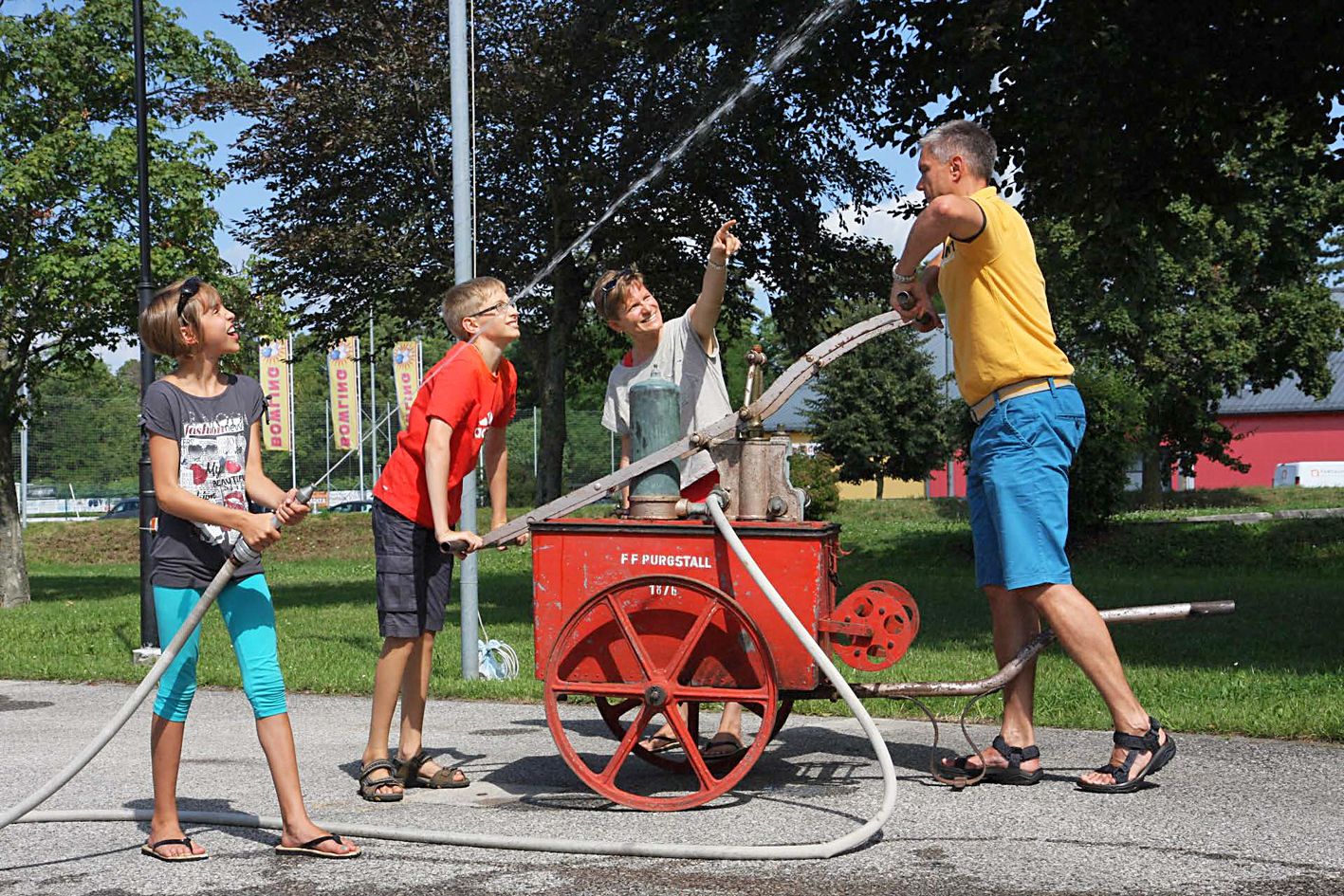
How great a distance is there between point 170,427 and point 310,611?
35.9ft

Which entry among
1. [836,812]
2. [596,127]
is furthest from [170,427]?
[596,127]

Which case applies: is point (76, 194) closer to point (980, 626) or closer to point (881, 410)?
point (980, 626)

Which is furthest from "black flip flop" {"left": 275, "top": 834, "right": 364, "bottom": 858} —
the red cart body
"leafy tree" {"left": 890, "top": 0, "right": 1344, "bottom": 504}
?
"leafy tree" {"left": 890, "top": 0, "right": 1344, "bottom": 504}

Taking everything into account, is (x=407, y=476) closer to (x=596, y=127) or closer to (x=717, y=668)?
(x=717, y=668)

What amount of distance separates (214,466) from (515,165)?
13803 millimetres

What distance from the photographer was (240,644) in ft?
14.8

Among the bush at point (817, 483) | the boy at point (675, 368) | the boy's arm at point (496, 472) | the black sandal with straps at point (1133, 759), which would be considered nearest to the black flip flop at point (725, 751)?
the boy at point (675, 368)

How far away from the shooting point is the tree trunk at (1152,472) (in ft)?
126

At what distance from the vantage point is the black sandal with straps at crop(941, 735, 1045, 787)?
207 inches

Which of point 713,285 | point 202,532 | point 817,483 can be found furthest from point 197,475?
point 817,483

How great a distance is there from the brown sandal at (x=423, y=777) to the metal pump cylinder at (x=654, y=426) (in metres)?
1.18

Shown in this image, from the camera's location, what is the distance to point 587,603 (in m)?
5.04

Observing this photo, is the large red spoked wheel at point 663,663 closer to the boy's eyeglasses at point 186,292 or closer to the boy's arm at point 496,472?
the boy's arm at point 496,472

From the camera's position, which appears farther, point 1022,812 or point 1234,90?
point 1234,90
